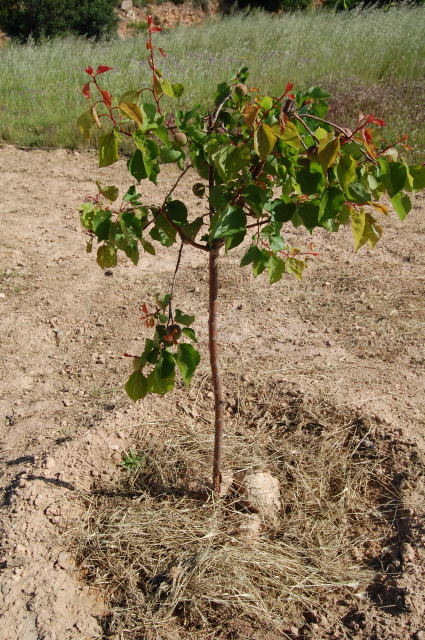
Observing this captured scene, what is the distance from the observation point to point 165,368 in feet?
5.80

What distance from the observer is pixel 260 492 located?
7.77ft

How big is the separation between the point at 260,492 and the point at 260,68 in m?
7.97

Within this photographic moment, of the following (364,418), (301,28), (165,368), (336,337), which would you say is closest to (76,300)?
(336,337)

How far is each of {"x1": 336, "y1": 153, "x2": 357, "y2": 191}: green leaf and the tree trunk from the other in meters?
0.61

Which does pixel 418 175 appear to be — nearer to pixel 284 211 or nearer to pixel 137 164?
pixel 284 211

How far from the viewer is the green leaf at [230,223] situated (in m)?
1.42

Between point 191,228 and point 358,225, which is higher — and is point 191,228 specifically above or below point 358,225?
below

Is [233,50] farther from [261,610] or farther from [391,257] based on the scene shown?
[261,610]

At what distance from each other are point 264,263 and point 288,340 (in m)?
1.75

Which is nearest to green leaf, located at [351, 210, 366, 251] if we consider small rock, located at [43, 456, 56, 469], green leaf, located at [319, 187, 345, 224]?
green leaf, located at [319, 187, 345, 224]

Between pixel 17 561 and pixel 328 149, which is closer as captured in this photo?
pixel 328 149

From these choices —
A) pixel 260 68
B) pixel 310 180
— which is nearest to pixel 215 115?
pixel 310 180

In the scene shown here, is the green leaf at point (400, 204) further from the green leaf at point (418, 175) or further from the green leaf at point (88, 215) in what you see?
the green leaf at point (88, 215)

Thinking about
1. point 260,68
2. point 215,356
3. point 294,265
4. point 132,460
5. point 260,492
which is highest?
point 294,265
